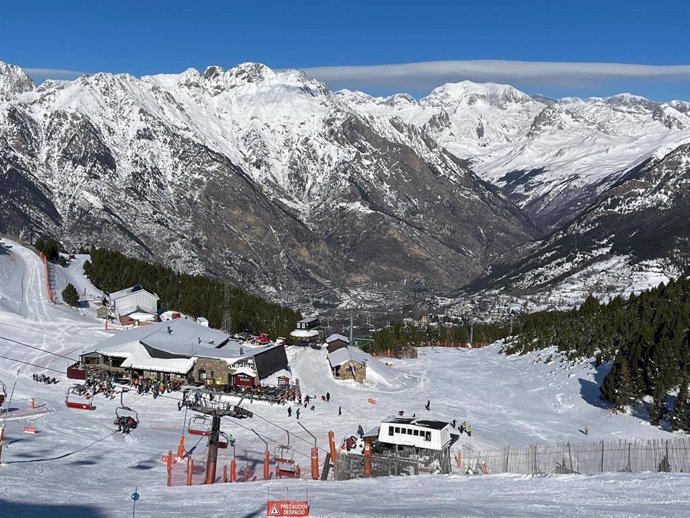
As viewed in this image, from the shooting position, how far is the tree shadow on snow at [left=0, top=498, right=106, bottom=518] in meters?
31.5

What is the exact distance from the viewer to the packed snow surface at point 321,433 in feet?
111

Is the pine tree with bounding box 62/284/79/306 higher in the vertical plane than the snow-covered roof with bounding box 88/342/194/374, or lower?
higher

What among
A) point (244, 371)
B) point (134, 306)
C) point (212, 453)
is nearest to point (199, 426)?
point (212, 453)

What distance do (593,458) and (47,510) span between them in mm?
33071

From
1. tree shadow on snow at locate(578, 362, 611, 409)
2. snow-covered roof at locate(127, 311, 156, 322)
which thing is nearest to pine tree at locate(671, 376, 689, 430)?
tree shadow on snow at locate(578, 362, 611, 409)

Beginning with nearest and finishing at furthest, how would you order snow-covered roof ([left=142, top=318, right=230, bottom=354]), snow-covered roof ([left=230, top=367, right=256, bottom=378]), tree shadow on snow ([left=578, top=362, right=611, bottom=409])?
snow-covered roof ([left=230, top=367, right=256, bottom=378]) < tree shadow on snow ([left=578, top=362, right=611, bottom=409]) < snow-covered roof ([left=142, top=318, right=230, bottom=354])

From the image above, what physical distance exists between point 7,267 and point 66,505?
381 feet

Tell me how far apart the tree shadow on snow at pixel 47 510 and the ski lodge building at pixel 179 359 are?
50429 mm

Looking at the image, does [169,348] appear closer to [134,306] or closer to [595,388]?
[134,306]

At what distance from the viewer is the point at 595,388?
311 feet

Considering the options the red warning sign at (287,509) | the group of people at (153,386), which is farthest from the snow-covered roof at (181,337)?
the red warning sign at (287,509)

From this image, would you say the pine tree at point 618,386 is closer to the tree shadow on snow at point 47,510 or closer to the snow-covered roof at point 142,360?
the snow-covered roof at point 142,360

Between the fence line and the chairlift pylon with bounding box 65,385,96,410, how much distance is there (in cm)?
3465

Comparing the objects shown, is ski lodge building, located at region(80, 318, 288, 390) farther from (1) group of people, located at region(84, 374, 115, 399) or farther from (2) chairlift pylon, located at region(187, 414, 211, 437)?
(2) chairlift pylon, located at region(187, 414, 211, 437)
